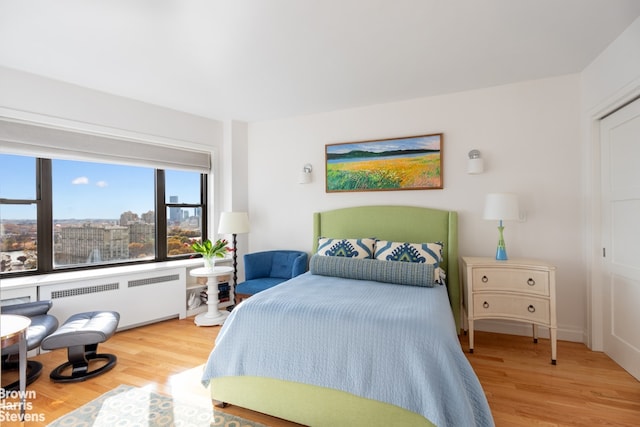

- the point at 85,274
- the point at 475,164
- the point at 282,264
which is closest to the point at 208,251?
the point at 282,264

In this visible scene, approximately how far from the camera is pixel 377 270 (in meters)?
2.64

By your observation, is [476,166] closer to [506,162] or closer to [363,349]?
[506,162]

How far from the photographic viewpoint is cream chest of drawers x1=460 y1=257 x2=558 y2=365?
261 cm

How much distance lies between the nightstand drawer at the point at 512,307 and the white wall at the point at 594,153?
0.55 metres

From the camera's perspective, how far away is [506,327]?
3.17 metres

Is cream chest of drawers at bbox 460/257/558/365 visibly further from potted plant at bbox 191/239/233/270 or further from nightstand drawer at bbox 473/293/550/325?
potted plant at bbox 191/239/233/270

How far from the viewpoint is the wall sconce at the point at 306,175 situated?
3.96m

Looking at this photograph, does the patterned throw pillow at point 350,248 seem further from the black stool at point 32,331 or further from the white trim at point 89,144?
the black stool at point 32,331

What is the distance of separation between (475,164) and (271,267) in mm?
2530

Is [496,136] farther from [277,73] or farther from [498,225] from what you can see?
[277,73]

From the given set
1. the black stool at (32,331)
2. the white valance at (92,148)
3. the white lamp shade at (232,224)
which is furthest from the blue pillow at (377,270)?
the white valance at (92,148)

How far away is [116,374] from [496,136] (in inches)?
156

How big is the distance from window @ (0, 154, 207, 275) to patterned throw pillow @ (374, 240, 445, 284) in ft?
8.38

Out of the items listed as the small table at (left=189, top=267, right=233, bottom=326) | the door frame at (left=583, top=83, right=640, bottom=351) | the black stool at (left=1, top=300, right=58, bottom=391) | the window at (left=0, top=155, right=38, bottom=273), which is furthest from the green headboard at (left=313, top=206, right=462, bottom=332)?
the window at (left=0, top=155, right=38, bottom=273)
